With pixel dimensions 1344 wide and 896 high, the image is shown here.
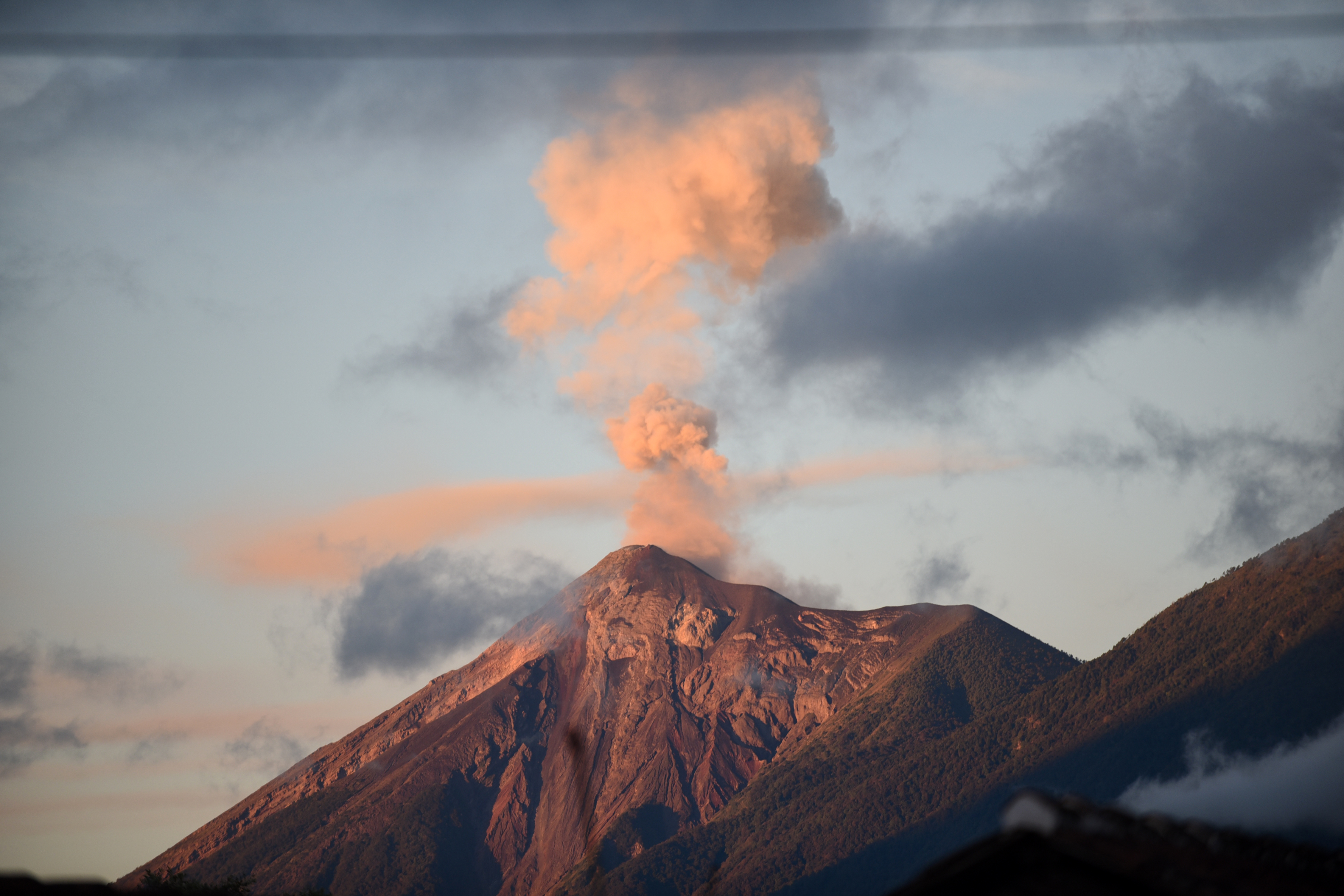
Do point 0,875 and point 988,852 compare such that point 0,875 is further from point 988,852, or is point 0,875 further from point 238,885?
point 238,885

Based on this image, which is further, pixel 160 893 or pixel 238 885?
pixel 238 885

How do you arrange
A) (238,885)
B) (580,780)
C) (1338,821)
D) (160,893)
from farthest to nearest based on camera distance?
1. (1338,821)
2. (238,885)
3. (160,893)
4. (580,780)

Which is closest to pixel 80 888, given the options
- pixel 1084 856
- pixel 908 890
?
pixel 908 890

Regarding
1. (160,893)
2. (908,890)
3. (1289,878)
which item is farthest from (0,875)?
(1289,878)

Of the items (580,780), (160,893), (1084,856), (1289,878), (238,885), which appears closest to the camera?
(1084,856)

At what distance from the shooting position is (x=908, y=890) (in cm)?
2262

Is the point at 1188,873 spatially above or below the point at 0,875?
below

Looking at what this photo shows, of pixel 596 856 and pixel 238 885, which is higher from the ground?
pixel 238 885

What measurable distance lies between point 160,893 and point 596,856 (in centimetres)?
1405

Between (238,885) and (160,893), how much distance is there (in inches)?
1533

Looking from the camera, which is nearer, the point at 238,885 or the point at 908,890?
the point at 908,890

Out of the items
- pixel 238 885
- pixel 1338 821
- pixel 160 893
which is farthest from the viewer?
pixel 1338 821

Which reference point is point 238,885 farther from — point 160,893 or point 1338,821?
point 1338,821

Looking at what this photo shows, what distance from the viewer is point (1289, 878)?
24359 millimetres
